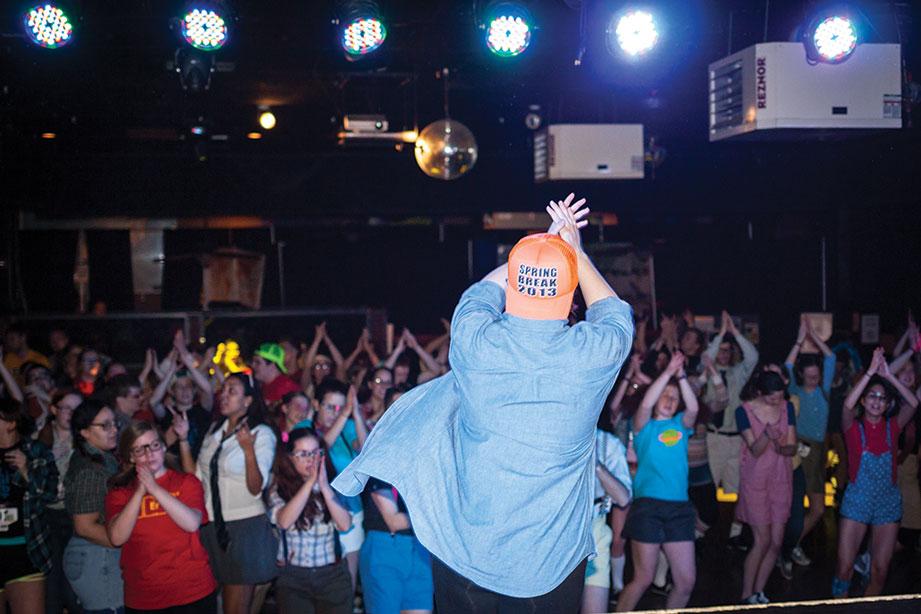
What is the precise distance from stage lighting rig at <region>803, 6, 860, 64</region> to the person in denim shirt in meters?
2.83

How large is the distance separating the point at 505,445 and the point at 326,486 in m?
2.10

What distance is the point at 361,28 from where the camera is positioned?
5133 mm

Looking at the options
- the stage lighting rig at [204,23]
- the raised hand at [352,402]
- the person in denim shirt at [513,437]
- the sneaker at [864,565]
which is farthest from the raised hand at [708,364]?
the person in denim shirt at [513,437]

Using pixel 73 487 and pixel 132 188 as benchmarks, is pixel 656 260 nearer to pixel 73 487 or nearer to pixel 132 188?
pixel 132 188

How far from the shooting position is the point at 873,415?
529cm

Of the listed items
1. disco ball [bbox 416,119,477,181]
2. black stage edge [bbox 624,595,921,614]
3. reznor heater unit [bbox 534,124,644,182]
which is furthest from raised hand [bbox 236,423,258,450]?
reznor heater unit [bbox 534,124,644,182]

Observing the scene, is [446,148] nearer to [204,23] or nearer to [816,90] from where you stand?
[204,23]

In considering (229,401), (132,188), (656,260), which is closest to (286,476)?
→ (229,401)

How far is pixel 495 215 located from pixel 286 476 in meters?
6.94

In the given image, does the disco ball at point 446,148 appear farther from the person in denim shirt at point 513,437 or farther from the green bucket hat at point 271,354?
the person in denim shirt at point 513,437

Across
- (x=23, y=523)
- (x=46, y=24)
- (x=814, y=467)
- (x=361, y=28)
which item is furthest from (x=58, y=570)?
(x=814, y=467)

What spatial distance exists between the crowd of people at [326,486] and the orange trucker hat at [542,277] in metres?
1.05

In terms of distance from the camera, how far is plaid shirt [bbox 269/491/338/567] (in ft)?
13.4

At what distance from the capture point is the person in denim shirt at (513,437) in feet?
6.80
